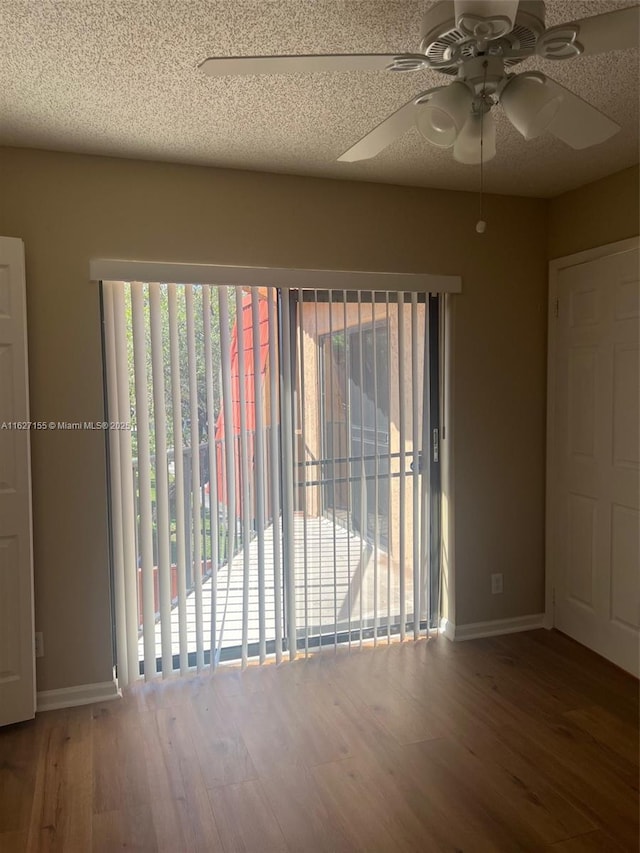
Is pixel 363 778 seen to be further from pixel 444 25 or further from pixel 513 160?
pixel 513 160

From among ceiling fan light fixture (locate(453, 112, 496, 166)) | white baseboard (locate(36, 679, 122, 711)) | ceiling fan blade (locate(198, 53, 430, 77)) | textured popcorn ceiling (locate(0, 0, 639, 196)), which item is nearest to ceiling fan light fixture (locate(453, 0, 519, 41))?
ceiling fan blade (locate(198, 53, 430, 77))

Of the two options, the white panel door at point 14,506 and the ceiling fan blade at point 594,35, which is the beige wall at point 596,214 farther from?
the white panel door at point 14,506

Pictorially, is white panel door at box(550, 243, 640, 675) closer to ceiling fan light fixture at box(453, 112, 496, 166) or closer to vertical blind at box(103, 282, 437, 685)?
vertical blind at box(103, 282, 437, 685)

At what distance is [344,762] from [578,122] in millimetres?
2283

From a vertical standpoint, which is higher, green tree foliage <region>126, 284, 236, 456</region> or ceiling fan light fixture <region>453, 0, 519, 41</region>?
ceiling fan light fixture <region>453, 0, 519, 41</region>

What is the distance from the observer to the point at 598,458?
3260 mm

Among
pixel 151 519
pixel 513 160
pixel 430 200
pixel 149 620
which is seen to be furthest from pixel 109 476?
pixel 513 160

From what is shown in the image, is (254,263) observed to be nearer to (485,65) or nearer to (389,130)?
(389,130)

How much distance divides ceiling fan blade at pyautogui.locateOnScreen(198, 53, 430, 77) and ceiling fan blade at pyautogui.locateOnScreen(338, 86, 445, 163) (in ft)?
0.47

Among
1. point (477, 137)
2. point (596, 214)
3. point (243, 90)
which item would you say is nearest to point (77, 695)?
point (243, 90)

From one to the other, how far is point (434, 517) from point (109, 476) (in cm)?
177

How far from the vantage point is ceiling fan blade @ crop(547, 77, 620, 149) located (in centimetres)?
146

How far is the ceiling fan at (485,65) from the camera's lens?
126 centimetres

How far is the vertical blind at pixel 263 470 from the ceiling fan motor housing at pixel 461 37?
5.61 ft
